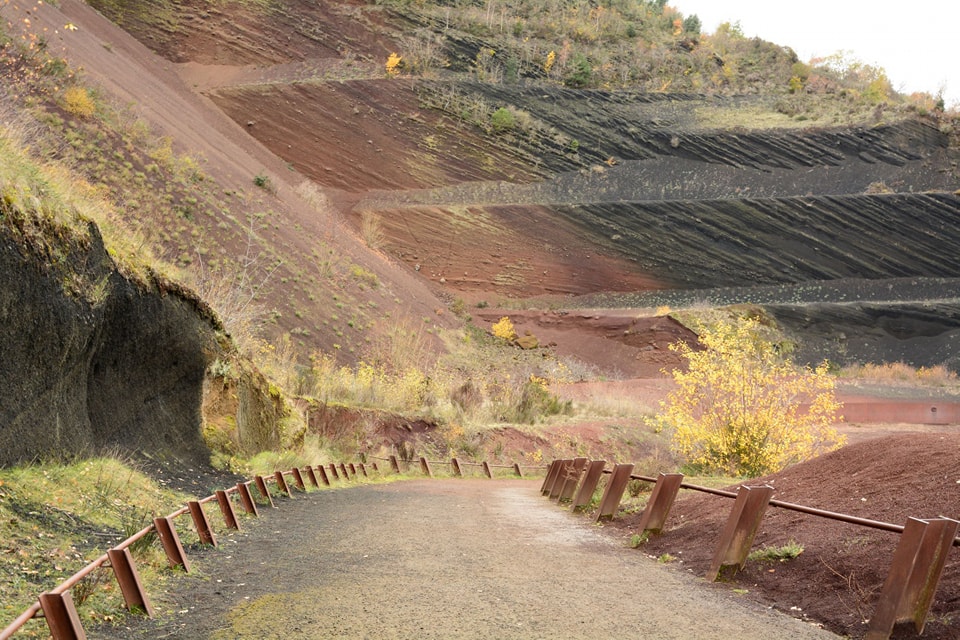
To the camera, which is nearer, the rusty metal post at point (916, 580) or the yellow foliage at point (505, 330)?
the rusty metal post at point (916, 580)

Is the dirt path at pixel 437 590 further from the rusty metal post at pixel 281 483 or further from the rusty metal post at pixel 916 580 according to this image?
the rusty metal post at pixel 281 483

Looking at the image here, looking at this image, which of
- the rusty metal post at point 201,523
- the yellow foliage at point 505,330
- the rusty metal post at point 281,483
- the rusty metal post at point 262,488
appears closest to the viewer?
the rusty metal post at point 201,523

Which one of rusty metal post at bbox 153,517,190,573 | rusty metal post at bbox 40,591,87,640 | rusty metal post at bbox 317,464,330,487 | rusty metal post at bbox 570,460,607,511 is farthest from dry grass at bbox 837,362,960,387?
rusty metal post at bbox 40,591,87,640

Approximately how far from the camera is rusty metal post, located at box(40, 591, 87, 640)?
182 inches

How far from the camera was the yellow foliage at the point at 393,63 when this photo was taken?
6744 centimetres

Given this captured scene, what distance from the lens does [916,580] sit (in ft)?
17.7

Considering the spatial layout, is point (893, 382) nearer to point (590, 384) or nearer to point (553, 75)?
point (590, 384)

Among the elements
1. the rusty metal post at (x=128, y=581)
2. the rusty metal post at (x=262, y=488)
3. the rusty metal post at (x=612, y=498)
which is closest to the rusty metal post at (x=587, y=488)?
the rusty metal post at (x=612, y=498)

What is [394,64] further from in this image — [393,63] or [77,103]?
[77,103]

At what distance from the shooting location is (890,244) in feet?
204

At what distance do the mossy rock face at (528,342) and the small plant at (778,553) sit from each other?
42964 millimetres

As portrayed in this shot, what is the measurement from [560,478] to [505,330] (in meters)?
34.4

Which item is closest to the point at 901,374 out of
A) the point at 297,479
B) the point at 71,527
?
the point at 297,479

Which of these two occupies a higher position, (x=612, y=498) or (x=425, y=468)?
(x=612, y=498)
